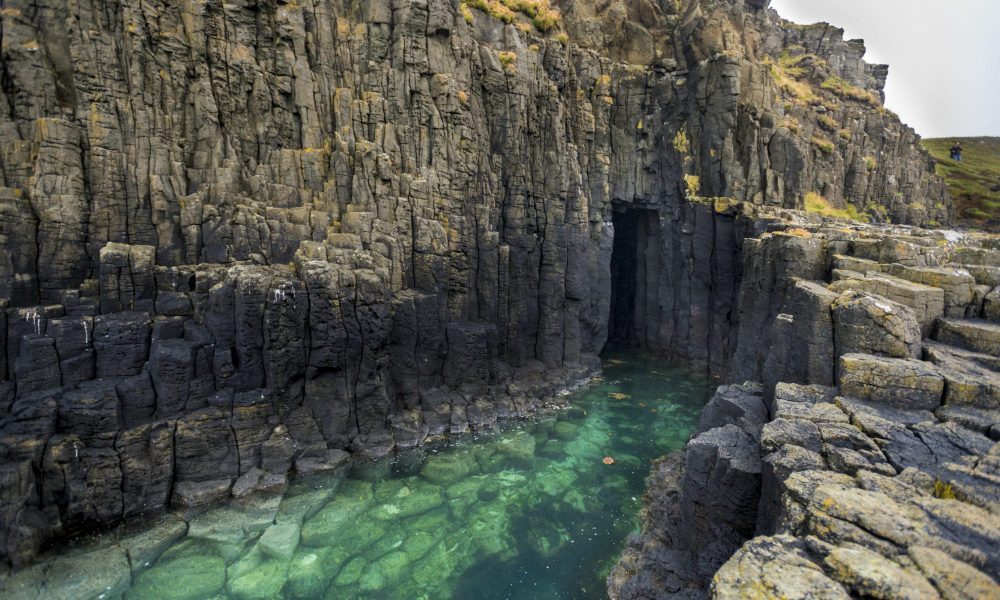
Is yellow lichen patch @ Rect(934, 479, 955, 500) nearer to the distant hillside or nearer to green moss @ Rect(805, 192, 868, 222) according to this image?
green moss @ Rect(805, 192, 868, 222)

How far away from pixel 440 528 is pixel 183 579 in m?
7.48

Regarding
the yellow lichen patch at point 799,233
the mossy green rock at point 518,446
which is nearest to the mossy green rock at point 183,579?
the mossy green rock at point 518,446

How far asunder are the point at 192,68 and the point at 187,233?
7730 millimetres

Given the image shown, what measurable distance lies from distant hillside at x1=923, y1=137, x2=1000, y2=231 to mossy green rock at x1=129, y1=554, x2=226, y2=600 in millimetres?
58935

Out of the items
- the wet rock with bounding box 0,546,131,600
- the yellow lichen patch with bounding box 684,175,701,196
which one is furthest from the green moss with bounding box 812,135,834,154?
the wet rock with bounding box 0,546,131,600

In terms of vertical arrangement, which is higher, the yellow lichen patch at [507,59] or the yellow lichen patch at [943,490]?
the yellow lichen patch at [507,59]

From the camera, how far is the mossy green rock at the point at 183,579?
1286 cm

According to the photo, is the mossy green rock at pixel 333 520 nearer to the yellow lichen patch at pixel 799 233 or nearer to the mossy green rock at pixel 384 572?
the mossy green rock at pixel 384 572

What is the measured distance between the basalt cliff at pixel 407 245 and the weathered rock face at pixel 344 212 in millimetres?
127

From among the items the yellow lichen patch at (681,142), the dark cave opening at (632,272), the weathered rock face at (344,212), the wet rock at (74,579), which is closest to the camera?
the wet rock at (74,579)

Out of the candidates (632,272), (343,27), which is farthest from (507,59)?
(632,272)

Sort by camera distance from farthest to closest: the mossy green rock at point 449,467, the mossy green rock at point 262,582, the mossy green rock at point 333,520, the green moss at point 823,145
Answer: the green moss at point 823,145 < the mossy green rock at point 449,467 < the mossy green rock at point 333,520 < the mossy green rock at point 262,582

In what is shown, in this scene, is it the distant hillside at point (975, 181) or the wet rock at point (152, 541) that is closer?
the wet rock at point (152, 541)

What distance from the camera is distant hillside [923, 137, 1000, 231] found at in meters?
44.9
